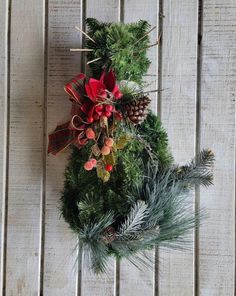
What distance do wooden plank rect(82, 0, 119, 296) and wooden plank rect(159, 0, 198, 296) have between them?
0.12 m

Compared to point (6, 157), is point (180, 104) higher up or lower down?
higher up

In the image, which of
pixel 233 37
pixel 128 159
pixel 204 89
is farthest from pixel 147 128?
pixel 233 37

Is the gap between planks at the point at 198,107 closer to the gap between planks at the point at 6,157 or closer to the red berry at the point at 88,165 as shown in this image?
the red berry at the point at 88,165

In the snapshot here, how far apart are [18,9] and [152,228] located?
0.63 metres

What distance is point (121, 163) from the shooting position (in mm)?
867

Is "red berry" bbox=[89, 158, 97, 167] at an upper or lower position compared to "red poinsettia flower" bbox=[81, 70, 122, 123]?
lower

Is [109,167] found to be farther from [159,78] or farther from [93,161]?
[159,78]

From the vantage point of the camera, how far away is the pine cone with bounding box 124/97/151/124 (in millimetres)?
805

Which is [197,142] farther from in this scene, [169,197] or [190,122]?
[169,197]

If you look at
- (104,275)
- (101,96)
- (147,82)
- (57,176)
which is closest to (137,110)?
(101,96)

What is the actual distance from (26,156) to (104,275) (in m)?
0.35

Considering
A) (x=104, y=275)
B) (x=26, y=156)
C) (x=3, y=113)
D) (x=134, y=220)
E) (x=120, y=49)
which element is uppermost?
(x=120, y=49)

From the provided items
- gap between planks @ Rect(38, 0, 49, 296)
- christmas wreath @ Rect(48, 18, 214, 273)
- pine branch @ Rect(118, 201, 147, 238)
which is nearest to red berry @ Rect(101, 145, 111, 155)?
christmas wreath @ Rect(48, 18, 214, 273)

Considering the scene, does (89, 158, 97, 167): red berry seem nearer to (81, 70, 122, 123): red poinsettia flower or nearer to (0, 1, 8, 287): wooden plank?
(81, 70, 122, 123): red poinsettia flower
